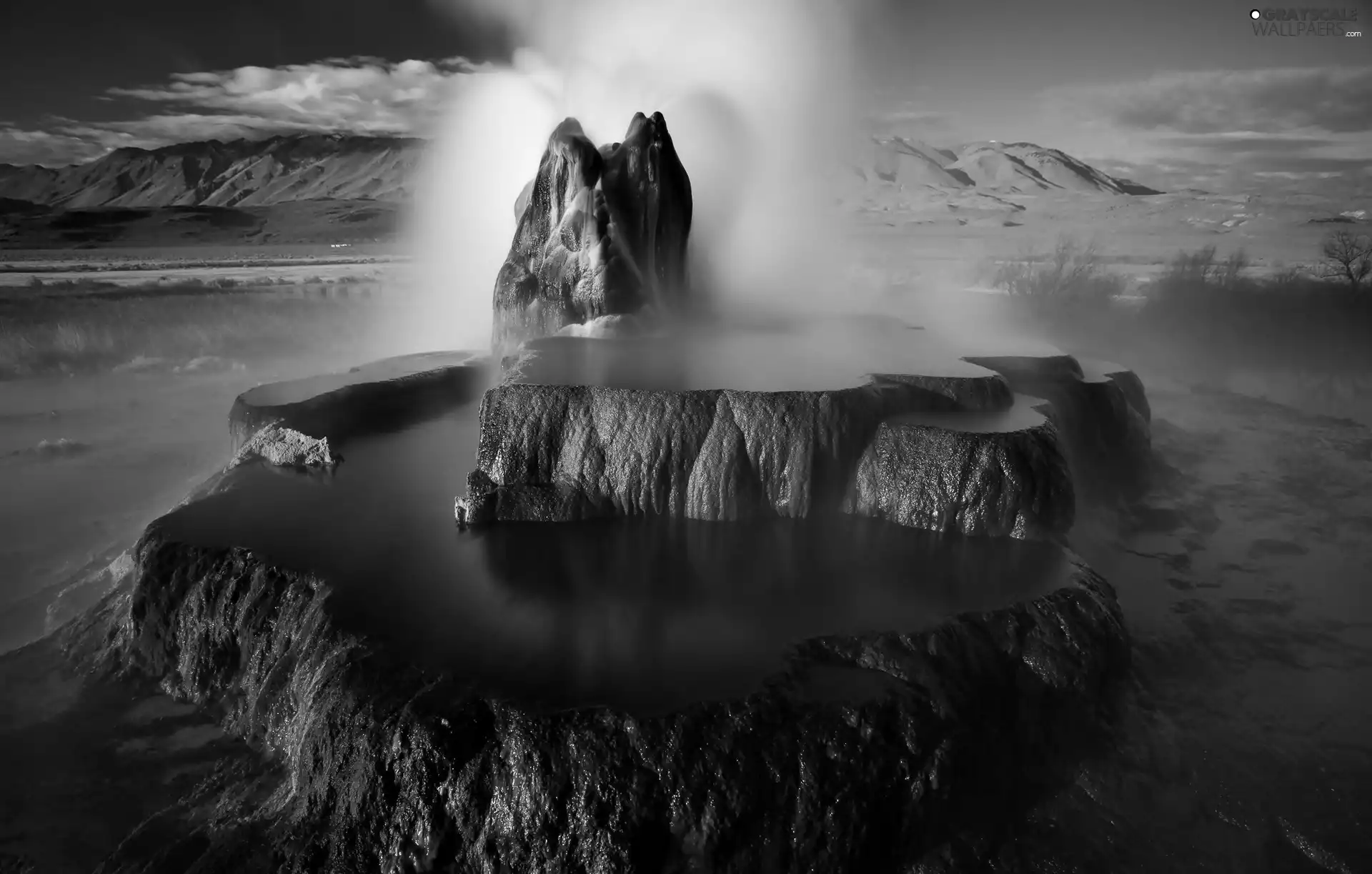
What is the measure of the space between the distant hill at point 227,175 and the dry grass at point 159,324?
129523mm

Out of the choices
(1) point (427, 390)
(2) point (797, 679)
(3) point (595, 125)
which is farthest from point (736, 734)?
(3) point (595, 125)

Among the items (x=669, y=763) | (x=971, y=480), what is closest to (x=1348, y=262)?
(x=971, y=480)

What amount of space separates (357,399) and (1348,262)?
29.0 metres

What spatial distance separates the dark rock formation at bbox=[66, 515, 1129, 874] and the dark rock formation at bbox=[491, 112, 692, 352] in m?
9.47

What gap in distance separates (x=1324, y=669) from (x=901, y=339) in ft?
25.7

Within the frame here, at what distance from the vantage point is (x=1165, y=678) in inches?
298

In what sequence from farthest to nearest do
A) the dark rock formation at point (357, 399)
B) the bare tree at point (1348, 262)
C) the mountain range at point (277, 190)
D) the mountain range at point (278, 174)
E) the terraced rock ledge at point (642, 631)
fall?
1. the mountain range at point (278, 174)
2. the mountain range at point (277, 190)
3. the bare tree at point (1348, 262)
4. the dark rock formation at point (357, 399)
5. the terraced rock ledge at point (642, 631)

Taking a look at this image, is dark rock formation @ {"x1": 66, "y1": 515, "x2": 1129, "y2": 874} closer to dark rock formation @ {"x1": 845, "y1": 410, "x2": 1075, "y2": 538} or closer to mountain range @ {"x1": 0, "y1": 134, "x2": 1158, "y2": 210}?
dark rock formation @ {"x1": 845, "y1": 410, "x2": 1075, "y2": 538}

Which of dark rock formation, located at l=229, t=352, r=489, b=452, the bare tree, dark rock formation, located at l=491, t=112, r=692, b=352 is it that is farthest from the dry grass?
the bare tree

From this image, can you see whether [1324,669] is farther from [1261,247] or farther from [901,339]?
[1261,247]

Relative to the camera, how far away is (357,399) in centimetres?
1209

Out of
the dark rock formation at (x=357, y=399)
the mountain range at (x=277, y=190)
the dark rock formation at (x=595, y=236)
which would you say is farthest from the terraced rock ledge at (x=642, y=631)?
the mountain range at (x=277, y=190)

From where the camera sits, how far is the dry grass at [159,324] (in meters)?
24.1

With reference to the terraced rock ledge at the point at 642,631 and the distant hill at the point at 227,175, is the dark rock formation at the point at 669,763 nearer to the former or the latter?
the terraced rock ledge at the point at 642,631
